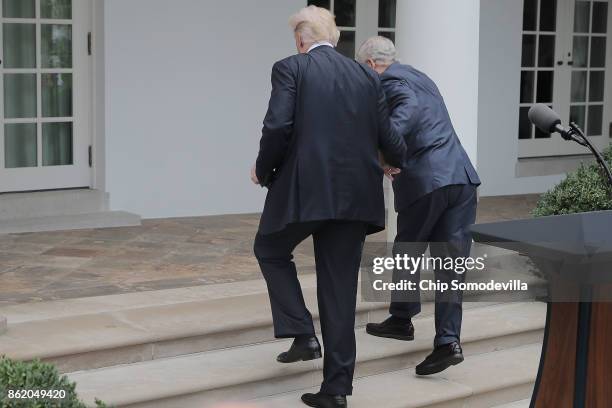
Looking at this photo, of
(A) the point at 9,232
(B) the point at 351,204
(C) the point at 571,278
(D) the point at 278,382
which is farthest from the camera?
(A) the point at 9,232

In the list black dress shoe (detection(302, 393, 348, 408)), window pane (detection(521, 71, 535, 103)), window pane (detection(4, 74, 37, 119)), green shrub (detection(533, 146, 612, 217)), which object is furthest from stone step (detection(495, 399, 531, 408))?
window pane (detection(521, 71, 535, 103))

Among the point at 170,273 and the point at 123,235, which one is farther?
the point at 123,235

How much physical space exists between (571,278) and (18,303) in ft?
11.1

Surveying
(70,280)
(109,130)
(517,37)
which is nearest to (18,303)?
(70,280)

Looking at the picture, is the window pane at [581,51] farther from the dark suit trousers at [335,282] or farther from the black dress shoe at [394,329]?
the dark suit trousers at [335,282]

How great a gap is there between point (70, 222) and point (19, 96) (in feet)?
3.75

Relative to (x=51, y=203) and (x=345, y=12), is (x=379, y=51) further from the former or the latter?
(x=345, y=12)

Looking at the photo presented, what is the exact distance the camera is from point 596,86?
40.2 ft

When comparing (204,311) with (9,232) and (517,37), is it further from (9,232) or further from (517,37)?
(517,37)

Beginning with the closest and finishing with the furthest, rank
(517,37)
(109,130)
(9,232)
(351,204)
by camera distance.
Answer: (351,204), (9,232), (109,130), (517,37)

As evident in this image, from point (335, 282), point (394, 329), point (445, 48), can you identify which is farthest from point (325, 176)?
point (445, 48)

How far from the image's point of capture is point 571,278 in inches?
143

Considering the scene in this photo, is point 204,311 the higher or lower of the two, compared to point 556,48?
lower

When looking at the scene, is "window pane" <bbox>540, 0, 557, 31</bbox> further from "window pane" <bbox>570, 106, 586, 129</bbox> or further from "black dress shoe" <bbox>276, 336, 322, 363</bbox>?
"black dress shoe" <bbox>276, 336, 322, 363</bbox>
